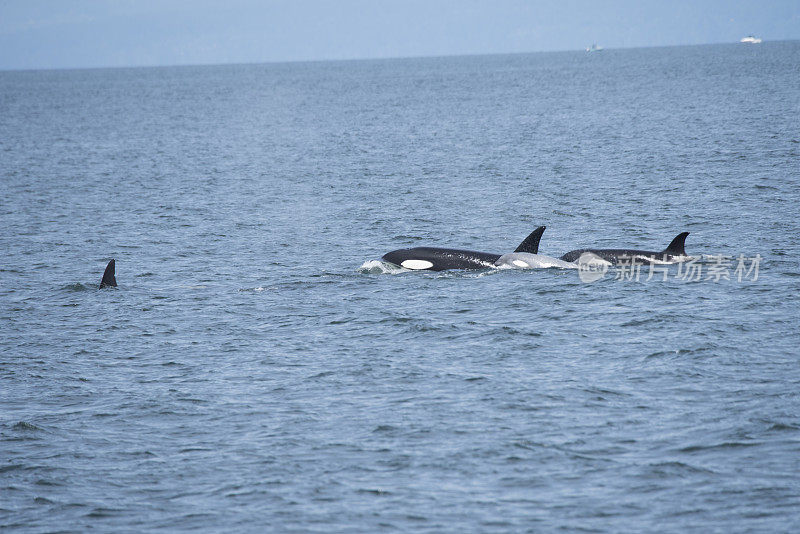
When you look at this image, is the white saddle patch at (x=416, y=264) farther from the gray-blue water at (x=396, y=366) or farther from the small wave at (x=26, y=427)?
the small wave at (x=26, y=427)

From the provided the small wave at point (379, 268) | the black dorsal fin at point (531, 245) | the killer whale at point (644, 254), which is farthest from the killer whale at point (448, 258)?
the killer whale at point (644, 254)

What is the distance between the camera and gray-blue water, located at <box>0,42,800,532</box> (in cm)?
1214

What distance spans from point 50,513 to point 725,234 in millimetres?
21426

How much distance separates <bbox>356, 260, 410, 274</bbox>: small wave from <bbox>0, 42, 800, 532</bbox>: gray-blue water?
21.6 inches

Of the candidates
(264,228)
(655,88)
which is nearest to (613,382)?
(264,228)

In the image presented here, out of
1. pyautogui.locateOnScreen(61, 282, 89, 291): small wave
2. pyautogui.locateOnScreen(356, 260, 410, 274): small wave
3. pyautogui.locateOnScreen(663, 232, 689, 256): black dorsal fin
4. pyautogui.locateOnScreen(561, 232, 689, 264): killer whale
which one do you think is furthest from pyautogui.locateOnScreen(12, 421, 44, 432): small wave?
pyautogui.locateOnScreen(663, 232, 689, 256): black dorsal fin

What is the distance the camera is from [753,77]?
12456 cm

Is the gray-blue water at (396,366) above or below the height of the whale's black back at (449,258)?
below

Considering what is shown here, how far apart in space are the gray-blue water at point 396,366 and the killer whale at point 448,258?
63 centimetres

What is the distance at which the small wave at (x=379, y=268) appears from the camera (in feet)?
79.1

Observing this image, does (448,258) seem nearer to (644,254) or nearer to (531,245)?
(531,245)

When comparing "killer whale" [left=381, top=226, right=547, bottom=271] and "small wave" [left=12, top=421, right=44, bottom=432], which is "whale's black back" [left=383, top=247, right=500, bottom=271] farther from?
"small wave" [left=12, top=421, right=44, bottom=432]

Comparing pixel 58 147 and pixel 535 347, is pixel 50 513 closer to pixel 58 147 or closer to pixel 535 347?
pixel 535 347

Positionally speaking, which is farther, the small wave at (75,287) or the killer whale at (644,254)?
the small wave at (75,287)
